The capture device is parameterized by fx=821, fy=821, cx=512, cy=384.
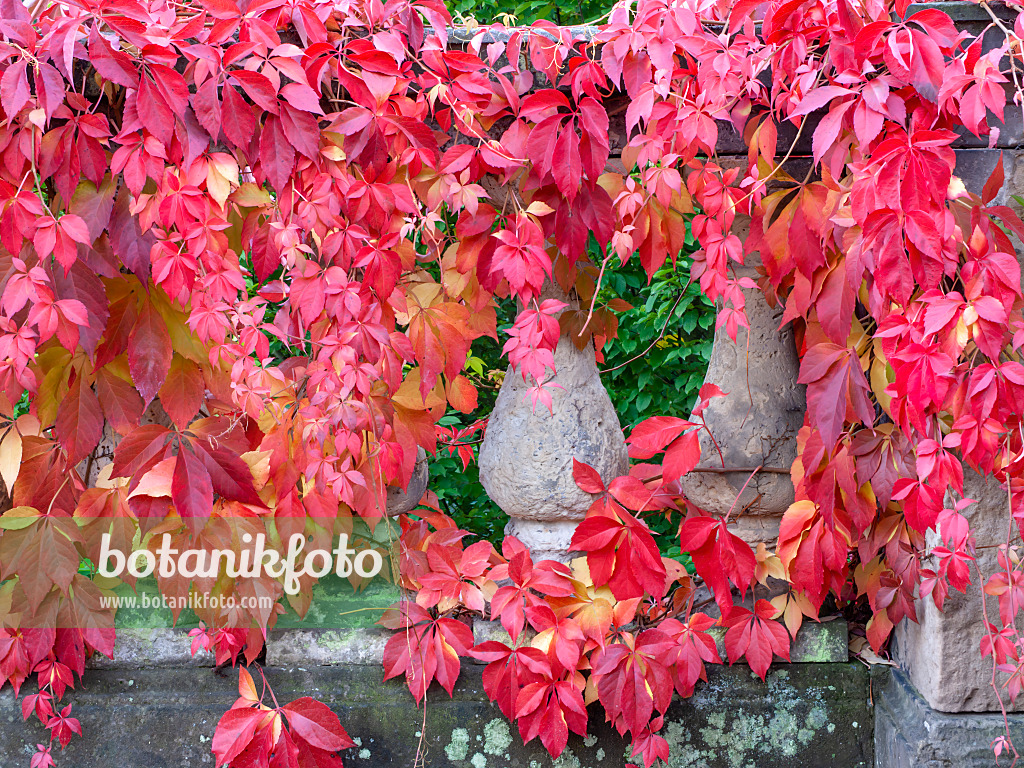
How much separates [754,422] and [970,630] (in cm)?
46

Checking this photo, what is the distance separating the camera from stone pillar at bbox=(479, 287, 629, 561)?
4.72 feet

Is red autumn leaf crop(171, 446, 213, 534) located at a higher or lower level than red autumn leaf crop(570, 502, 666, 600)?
higher

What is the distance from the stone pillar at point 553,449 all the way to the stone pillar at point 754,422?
170 millimetres

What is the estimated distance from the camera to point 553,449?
1437mm

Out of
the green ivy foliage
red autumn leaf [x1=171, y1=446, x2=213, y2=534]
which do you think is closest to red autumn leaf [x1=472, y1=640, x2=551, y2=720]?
red autumn leaf [x1=171, y1=446, x2=213, y2=534]

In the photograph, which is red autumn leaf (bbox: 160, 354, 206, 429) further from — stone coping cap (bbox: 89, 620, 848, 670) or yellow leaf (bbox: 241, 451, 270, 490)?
stone coping cap (bbox: 89, 620, 848, 670)

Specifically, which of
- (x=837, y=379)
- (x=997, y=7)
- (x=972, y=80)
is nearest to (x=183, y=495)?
(x=837, y=379)

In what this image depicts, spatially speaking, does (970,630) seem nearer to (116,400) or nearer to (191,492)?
(191,492)

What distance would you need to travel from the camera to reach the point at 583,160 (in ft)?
4.08

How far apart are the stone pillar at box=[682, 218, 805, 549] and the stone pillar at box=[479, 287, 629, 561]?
170mm

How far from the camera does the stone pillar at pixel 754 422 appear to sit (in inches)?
56.3

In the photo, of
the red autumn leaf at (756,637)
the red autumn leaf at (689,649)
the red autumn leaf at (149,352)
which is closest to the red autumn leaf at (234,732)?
the red autumn leaf at (149,352)

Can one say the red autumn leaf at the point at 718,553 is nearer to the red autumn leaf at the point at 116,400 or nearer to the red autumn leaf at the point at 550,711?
the red autumn leaf at the point at 550,711

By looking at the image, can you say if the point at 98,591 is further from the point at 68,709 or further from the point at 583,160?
the point at 583,160
